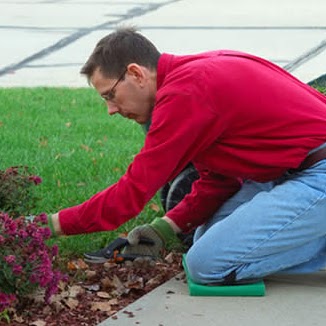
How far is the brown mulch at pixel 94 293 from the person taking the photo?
4160mm

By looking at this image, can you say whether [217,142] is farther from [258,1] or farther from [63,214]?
[258,1]

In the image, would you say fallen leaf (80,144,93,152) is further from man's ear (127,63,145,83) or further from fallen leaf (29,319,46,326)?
fallen leaf (29,319,46,326)

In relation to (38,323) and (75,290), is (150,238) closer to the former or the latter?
(75,290)

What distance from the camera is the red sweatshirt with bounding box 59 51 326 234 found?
420 centimetres

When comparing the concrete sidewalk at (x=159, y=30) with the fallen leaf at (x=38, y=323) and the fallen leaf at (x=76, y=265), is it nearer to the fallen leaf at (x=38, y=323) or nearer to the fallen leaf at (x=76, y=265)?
the fallen leaf at (x=76, y=265)

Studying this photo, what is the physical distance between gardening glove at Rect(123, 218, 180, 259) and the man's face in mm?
742

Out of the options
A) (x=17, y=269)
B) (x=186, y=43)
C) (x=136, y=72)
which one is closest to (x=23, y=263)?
(x=17, y=269)

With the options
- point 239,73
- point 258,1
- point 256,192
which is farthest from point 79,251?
point 258,1

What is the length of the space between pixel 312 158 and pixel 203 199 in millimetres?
674

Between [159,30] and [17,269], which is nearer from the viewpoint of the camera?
[17,269]

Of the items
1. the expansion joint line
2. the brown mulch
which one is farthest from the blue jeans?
the expansion joint line

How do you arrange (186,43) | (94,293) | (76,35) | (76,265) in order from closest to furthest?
(94,293) < (76,265) < (186,43) < (76,35)

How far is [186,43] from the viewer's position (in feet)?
38.5

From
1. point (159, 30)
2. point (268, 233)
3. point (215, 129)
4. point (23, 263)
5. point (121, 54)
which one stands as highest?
point (121, 54)
